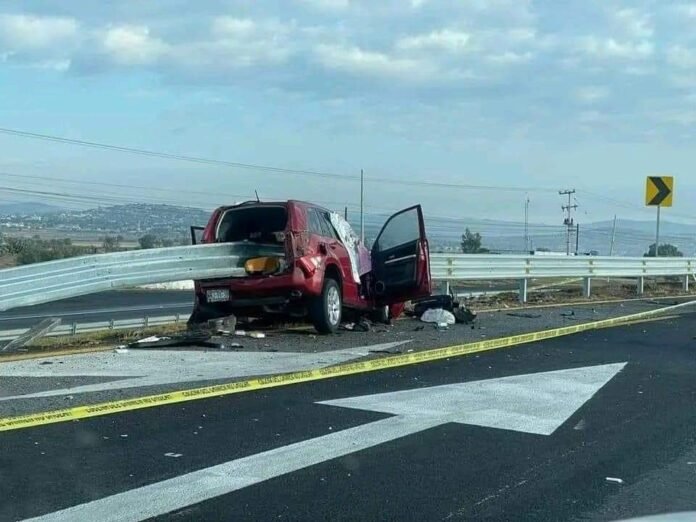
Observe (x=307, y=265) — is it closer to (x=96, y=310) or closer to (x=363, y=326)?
(x=363, y=326)

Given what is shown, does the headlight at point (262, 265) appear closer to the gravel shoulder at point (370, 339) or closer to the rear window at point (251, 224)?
the rear window at point (251, 224)

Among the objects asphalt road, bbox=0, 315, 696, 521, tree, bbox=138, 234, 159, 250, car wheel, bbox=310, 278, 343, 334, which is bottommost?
asphalt road, bbox=0, 315, 696, 521

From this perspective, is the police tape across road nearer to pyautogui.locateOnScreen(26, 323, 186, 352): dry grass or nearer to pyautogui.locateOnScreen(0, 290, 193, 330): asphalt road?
pyautogui.locateOnScreen(26, 323, 186, 352): dry grass

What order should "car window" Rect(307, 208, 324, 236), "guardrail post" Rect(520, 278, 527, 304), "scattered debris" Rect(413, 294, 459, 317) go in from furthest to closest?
"guardrail post" Rect(520, 278, 527, 304) → "scattered debris" Rect(413, 294, 459, 317) → "car window" Rect(307, 208, 324, 236)

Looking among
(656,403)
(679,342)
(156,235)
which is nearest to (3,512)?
(656,403)

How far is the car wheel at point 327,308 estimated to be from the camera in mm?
12492

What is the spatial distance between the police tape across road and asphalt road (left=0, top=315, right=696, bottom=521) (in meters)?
0.22

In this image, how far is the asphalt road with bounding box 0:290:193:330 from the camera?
23.4 metres

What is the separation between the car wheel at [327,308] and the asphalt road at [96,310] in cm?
1036

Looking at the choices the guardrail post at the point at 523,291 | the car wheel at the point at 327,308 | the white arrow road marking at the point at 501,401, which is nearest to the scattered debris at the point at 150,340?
the car wheel at the point at 327,308

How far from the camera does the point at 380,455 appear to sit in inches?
242

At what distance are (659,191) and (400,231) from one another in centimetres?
1485

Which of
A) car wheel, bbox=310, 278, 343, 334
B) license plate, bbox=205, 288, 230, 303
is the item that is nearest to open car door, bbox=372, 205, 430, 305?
car wheel, bbox=310, 278, 343, 334

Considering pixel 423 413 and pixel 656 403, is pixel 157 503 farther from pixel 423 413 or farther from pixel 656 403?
pixel 656 403
